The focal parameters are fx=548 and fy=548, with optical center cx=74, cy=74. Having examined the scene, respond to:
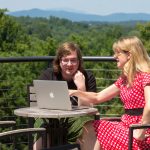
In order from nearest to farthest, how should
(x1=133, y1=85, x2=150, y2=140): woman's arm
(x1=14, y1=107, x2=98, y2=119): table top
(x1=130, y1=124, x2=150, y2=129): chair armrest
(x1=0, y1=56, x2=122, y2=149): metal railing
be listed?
(x1=130, y1=124, x2=150, y2=129): chair armrest
(x1=133, y1=85, x2=150, y2=140): woman's arm
(x1=14, y1=107, x2=98, y2=119): table top
(x1=0, y1=56, x2=122, y2=149): metal railing

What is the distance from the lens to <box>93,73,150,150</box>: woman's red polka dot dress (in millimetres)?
4057

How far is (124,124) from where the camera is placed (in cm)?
421

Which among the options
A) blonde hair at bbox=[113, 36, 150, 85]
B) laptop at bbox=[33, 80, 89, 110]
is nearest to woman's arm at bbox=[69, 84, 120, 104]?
laptop at bbox=[33, 80, 89, 110]

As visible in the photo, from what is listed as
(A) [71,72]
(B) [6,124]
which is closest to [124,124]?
(A) [71,72]

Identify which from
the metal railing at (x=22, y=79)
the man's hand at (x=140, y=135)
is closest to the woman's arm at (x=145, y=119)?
the man's hand at (x=140, y=135)

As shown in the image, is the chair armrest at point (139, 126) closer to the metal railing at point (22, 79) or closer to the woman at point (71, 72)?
the woman at point (71, 72)

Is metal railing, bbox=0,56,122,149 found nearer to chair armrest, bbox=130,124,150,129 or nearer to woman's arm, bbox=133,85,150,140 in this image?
woman's arm, bbox=133,85,150,140

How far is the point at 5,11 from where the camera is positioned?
180 ft

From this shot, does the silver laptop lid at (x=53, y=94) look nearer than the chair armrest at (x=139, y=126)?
No

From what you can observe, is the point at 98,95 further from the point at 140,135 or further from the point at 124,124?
the point at 140,135

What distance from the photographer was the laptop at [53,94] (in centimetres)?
414

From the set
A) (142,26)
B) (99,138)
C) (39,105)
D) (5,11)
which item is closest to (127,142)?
(99,138)

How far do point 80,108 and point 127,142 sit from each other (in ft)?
1.80

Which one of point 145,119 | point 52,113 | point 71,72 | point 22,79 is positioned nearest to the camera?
point 145,119
